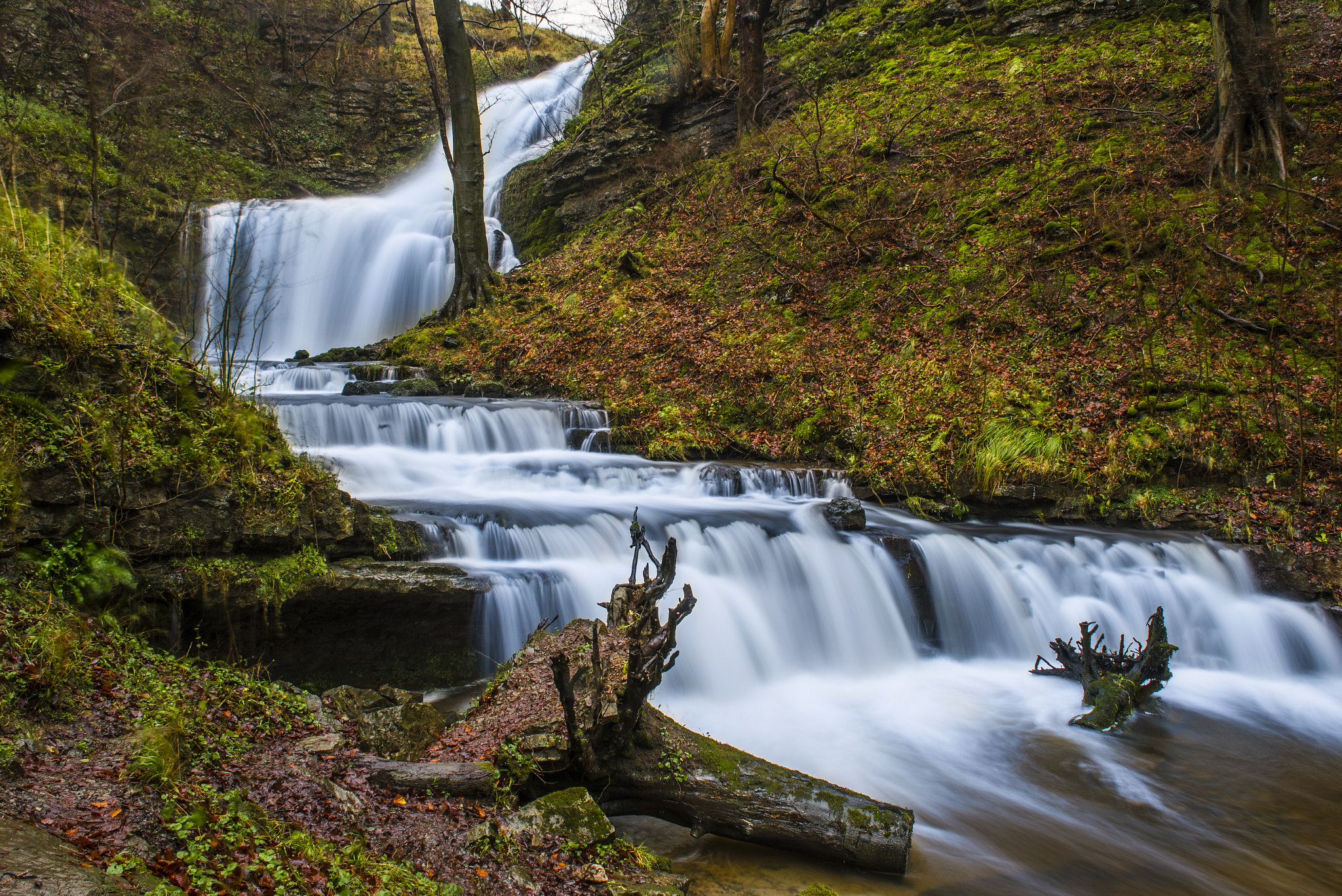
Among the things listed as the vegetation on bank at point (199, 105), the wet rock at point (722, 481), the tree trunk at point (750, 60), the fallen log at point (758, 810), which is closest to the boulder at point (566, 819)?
the fallen log at point (758, 810)

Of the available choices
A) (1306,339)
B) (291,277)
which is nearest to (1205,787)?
(1306,339)

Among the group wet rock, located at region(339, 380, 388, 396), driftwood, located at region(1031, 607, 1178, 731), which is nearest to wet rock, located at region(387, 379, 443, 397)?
wet rock, located at region(339, 380, 388, 396)

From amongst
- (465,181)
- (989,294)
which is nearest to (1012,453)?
(989,294)

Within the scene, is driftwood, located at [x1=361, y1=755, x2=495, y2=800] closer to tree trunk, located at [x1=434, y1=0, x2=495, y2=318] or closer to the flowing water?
the flowing water

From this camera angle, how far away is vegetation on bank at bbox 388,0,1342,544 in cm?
792

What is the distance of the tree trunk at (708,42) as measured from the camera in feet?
A: 54.4

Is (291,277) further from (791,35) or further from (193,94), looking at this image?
(791,35)

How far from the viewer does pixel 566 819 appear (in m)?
2.86

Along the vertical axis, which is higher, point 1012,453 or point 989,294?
point 989,294

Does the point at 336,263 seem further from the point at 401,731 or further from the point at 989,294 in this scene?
the point at 401,731

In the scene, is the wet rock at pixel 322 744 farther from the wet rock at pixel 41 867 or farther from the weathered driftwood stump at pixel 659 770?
the wet rock at pixel 41 867

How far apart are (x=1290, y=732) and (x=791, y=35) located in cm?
1860

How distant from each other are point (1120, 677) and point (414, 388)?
9.94 meters

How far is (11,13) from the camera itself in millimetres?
17859
